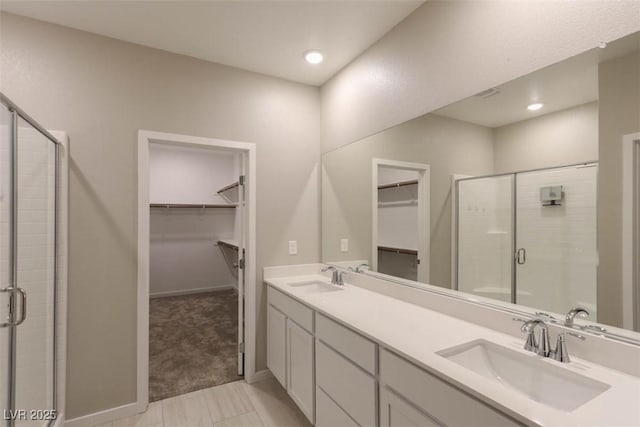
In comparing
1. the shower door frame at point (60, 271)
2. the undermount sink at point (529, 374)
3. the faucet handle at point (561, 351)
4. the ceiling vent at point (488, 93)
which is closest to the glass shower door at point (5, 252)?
the shower door frame at point (60, 271)

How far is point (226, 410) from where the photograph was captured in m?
2.19

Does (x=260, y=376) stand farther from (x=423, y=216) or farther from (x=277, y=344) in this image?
(x=423, y=216)

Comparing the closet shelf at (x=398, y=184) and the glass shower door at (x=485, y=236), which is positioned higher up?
the closet shelf at (x=398, y=184)

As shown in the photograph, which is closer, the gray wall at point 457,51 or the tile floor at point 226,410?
the gray wall at point 457,51

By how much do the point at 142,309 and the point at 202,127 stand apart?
1431 millimetres

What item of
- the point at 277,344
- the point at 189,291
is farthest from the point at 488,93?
the point at 189,291

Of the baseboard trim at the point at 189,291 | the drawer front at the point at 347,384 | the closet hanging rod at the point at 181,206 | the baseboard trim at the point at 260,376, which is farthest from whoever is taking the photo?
the baseboard trim at the point at 189,291

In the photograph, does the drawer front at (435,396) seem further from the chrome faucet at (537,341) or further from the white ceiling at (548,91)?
the white ceiling at (548,91)

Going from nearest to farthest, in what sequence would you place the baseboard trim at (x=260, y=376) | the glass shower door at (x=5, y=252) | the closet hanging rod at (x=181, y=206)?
the glass shower door at (x=5, y=252) < the baseboard trim at (x=260, y=376) < the closet hanging rod at (x=181, y=206)

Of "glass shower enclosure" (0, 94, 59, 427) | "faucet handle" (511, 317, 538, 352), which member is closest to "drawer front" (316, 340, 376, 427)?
"faucet handle" (511, 317, 538, 352)

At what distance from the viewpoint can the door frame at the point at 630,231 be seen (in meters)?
1.04

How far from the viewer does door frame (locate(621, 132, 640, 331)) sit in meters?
1.04

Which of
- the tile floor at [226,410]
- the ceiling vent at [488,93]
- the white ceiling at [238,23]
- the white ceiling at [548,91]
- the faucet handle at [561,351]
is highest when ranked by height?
the white ceiling at [238,23]

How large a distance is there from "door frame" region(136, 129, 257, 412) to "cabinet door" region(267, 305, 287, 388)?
15 cm
